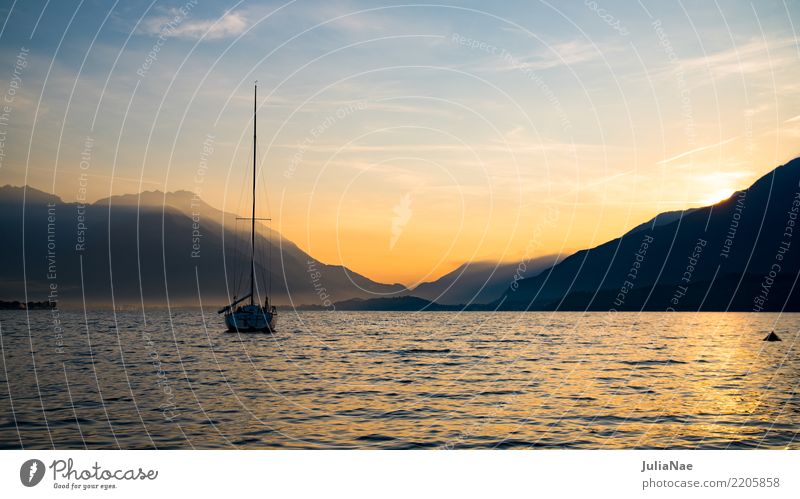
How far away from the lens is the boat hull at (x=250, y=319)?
92500mm

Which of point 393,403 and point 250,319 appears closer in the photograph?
point 393,403

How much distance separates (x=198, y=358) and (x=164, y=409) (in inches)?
1306

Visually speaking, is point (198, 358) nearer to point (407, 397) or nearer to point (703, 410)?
point (407, 397)

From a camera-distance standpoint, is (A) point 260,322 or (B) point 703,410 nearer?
(B) point 703,410

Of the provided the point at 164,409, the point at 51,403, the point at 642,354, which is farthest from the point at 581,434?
the point at 642,354

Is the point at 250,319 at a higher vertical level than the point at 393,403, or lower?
higher

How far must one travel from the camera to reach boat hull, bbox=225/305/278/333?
9250 centimetres

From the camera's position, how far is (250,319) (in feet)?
306

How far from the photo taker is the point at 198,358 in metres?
62.8

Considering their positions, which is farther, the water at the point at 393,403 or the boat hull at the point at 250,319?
the boat hull at the point at 250,319

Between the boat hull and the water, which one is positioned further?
the boat hull
